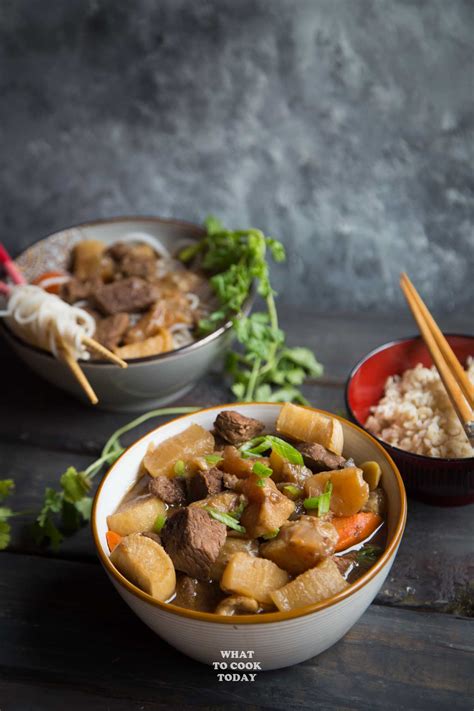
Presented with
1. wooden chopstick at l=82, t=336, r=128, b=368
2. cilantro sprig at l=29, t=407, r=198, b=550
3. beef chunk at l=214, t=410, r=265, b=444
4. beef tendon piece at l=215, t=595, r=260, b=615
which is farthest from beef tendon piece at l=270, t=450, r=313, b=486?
wooden chopstick at l=82, t=336, r=128, b=368

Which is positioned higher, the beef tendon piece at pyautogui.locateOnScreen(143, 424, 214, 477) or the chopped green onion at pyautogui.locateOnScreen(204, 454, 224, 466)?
the chopped green onion at pyautogui.locateOnScreen(204, 454, 224, 466)

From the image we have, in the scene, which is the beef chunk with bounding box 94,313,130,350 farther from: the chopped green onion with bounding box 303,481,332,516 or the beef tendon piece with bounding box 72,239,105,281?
the chopped green onion with bounding box 303,481,332,516

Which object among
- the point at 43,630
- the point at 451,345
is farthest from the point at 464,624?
the point at 43,630

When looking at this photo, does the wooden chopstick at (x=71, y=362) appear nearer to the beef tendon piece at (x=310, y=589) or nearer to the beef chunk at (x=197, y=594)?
the beef chunk at (x=197, y=594)

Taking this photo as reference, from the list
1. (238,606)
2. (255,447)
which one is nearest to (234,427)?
(255,447)

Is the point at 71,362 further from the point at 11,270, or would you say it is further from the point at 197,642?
the point at 197,642

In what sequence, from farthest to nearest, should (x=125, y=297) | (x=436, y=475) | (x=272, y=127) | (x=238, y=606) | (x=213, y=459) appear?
(x=272, y=127)
(x=125, y=297)
(x=436, y=475)
(x=213, y=459)
(x=238, y=606)

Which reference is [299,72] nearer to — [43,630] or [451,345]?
[451,345]
